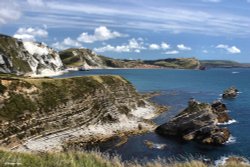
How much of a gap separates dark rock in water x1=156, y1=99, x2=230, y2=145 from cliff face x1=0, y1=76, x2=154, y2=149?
8.99 m

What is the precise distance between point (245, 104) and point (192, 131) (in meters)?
58.6

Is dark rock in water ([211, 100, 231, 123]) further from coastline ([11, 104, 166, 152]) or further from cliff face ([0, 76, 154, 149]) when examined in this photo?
cliff face ([0, 76, 154, 149])

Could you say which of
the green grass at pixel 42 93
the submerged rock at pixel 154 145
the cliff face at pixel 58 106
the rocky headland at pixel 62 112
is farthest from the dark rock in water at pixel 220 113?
the green grass at pixel 42 93

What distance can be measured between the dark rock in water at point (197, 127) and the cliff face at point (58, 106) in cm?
899

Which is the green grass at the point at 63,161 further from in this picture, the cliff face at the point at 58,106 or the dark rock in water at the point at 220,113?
the dark rock in water at the point at 220,113

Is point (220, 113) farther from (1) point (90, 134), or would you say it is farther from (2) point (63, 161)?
(2) point (63, 161)

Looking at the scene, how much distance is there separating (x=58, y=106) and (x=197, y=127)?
26866mm

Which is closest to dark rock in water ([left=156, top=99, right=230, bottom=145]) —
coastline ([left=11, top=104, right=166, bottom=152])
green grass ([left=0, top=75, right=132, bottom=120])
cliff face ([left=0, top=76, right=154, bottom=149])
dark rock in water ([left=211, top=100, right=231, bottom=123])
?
coastline ([left=11, top=104, right=166, bottom=152])

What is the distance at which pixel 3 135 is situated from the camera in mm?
58125

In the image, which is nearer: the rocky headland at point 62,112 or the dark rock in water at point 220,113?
the rocky headland at point 62,112

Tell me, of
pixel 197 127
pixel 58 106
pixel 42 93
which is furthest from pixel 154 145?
pixel 42 93

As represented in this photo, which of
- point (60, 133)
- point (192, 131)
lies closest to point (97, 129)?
point (60, 133)

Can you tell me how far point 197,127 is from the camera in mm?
73688

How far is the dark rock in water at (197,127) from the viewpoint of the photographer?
229 ft
